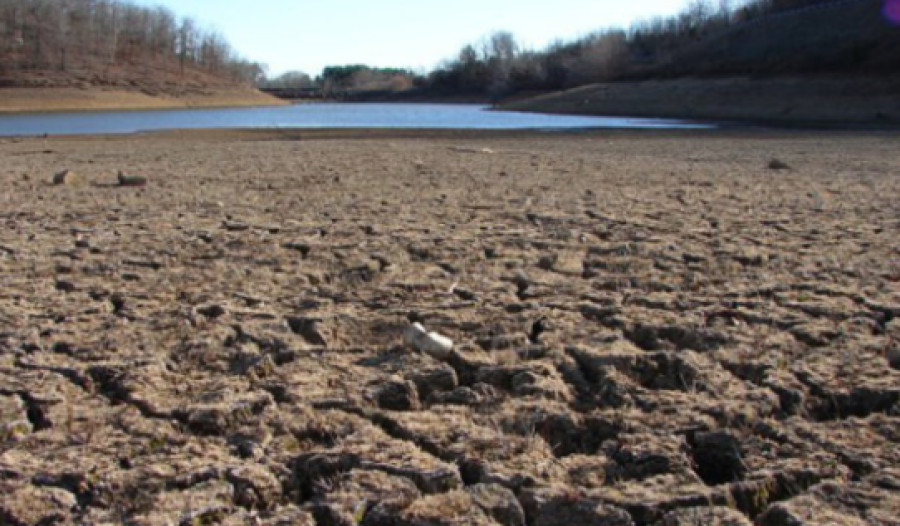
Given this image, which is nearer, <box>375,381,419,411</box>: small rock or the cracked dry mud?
the cracked dry mud

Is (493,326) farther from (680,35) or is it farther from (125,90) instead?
(680,35)

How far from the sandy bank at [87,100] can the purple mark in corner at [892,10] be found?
5252 cm

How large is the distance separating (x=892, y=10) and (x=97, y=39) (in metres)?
75.1

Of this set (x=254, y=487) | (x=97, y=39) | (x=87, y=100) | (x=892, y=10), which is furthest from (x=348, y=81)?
(x=254, y=487)

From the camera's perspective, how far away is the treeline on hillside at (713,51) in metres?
44.7

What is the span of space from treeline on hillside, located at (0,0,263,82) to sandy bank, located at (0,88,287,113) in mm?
8926

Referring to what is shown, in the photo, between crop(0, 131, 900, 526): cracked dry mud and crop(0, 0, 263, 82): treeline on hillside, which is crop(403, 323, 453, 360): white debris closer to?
crop(0, 131, 900, 526): cracked dry mud

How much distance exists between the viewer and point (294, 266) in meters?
4.66

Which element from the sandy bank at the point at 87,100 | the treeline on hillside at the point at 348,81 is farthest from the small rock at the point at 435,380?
the treeline on hillside at the point at 348,81

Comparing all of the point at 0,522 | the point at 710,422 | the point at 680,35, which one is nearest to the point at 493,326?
the point at 710,422

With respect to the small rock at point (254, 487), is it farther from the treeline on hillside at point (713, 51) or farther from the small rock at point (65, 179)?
the treeline on hillside at point (713, 51)

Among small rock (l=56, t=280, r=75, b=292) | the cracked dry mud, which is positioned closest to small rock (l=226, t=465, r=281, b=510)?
the cracked dry mud

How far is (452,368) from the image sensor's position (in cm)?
299

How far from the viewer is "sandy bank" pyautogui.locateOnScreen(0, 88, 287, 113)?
60.1 meters
